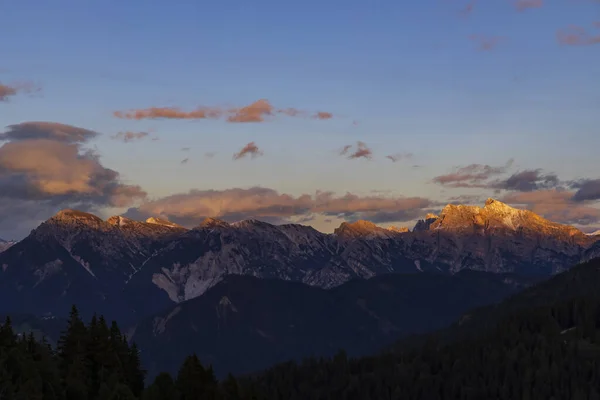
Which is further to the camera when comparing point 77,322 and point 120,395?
point 77,322

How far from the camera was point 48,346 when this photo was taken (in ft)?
613

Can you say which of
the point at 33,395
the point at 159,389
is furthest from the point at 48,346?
the point at 33,395

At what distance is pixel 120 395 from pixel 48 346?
39.1 metres

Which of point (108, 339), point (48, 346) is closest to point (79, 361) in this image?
point (108, 339)

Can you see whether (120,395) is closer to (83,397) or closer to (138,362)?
(83,397)

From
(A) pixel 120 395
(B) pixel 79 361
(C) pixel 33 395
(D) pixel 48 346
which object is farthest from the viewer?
(D) pixel 48 346

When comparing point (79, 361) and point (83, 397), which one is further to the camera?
point (79, 361)

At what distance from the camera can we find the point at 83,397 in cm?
15475

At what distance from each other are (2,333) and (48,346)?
17.4 meters

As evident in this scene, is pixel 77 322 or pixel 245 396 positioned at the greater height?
pixel 77 322

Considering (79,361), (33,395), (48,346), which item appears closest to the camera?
(33,395)

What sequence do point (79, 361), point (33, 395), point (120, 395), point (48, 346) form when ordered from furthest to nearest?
1. point (48, 346)
2. point (79, 361)
3. point (120, 395)
4. point (33, 395)

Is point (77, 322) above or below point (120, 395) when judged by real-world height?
above

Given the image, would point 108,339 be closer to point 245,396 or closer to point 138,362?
point 138,362
